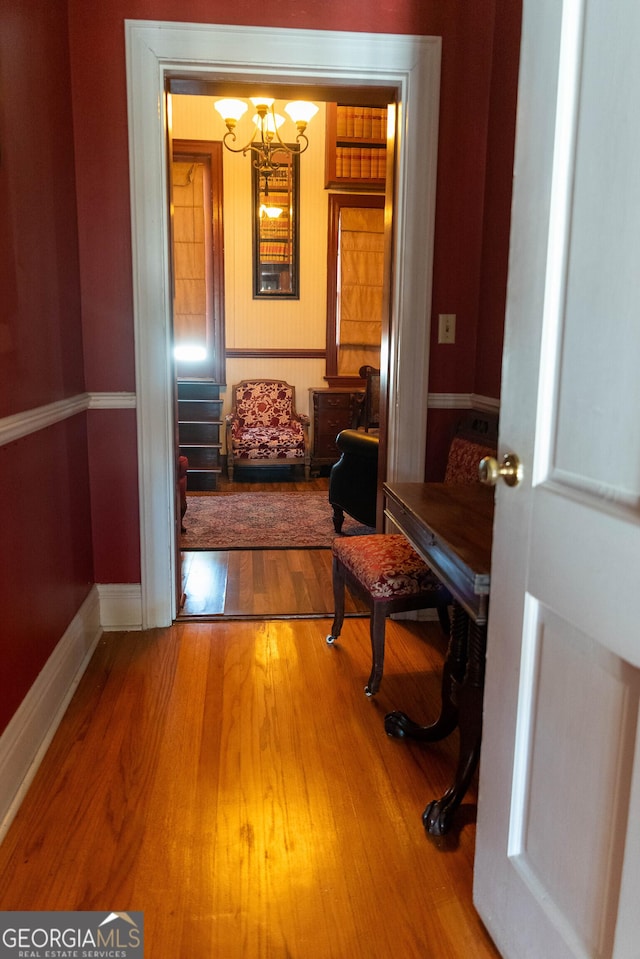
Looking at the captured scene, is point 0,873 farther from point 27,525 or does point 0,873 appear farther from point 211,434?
point 211,434

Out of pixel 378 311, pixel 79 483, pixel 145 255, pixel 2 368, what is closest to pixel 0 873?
pixel 2 368

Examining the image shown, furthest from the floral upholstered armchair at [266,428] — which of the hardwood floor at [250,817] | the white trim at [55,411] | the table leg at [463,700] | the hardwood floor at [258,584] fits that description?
the table leg at [463,700]

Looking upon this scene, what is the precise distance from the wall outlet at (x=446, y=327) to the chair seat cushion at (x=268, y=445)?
3146 mm

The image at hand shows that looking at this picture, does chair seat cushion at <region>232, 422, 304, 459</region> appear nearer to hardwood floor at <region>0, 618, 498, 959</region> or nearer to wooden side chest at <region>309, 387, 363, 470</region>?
wooden side chest at <region>309, 387, 363, 470</region>

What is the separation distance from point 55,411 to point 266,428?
400 cm

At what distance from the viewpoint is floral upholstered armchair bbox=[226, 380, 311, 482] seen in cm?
590

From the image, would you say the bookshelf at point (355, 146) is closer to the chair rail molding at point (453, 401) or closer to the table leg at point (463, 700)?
the chair rail molding at point (453, 401)

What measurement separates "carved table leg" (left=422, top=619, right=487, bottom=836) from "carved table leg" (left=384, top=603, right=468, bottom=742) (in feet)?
0.26

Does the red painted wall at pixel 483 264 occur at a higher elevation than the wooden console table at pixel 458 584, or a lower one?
higher

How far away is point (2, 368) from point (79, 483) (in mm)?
910

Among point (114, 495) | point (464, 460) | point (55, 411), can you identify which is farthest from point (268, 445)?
point (55, 411)

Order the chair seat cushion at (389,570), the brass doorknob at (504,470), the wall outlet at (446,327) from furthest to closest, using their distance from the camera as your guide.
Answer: the wall outlet at (446,327) < the chair seat cushion at (389,570) < the brass doorknob at (504,470)

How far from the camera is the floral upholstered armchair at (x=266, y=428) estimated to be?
5.90 metres

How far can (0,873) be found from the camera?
4.97ft
